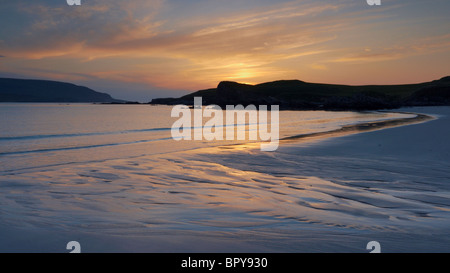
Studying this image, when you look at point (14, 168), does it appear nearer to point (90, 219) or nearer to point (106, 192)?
point (106, 192)

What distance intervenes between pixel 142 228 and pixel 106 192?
118 inches

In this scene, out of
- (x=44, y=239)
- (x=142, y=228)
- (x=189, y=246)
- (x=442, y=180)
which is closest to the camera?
(x=189, y=246)

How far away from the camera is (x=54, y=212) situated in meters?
5.99

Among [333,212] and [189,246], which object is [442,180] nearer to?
[333,212]

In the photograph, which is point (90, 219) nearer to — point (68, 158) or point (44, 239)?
point (44, 239)

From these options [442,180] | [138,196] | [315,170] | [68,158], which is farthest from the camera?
[68,158]

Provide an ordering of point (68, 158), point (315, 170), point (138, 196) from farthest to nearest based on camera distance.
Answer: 1. point (68, 158)
2. point (315, 170)
3. point (138, 196)

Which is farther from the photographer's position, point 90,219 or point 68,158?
point 68,158

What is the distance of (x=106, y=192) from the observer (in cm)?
763

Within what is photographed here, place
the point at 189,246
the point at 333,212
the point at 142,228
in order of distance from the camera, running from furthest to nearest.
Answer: the point at 333,212, the point at 142,228, the point at 189,246

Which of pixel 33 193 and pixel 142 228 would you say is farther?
pixel 33 193

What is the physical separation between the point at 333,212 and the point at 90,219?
438 centimetres
